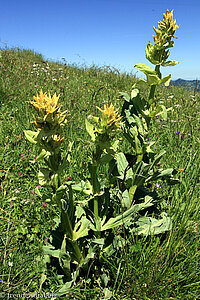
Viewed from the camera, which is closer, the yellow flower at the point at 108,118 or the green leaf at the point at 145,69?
the yellow flower at the point at 108,118

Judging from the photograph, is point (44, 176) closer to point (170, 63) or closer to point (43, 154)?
point (43, 154)

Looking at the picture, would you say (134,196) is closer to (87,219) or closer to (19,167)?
(87,219)

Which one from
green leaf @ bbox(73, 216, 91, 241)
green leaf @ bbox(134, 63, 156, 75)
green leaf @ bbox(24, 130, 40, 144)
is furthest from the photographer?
green leaf @ bbox(134, 63, 156, 75)

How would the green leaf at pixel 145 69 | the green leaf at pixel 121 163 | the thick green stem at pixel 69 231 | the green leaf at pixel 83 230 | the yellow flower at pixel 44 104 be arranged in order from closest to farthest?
the yellow flower at pixel 44 104
the thick green stem at pixel 69 231
the green leaf at pixel 83 230
the green leaf at pixel 145 69
the green leaf at pixel 121 163

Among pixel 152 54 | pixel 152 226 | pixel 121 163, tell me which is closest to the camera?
pixel 152 54

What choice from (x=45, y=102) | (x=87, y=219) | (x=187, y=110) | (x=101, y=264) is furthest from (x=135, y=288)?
(x=187, y=110)

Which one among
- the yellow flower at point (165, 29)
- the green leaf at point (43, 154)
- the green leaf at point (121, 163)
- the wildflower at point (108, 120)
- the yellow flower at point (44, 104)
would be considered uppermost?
the yellow flower at point (165, 29)

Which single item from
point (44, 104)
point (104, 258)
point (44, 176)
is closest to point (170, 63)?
point (44, 104)

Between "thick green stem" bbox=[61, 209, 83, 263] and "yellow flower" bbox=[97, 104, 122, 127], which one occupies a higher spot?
"yellow flower" bbox=[97, 104, 122, 127]

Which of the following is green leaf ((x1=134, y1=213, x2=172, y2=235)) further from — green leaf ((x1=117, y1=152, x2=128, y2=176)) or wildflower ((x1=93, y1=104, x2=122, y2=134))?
wildflower ((x1=93, y1=104, x2=122, y2=134))

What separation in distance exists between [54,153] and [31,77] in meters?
4.85

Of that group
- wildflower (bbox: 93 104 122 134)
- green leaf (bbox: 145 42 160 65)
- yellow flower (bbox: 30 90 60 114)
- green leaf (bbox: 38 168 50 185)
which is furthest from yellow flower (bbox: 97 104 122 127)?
green leaf (bbox: 145 42 160 65)

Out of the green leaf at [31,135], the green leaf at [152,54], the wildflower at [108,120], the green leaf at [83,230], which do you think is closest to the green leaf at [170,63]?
the green leaf at [152,54]

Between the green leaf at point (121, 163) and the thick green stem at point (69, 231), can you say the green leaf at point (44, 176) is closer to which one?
the thick green stem at point (69, 231)
